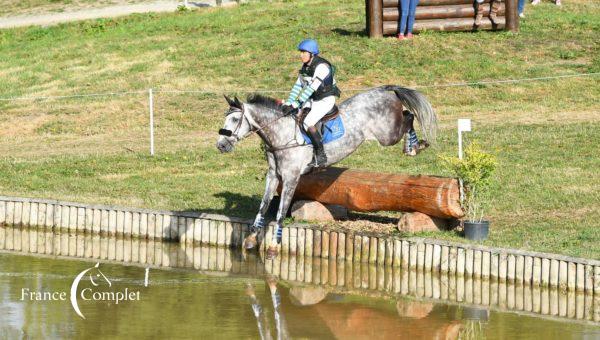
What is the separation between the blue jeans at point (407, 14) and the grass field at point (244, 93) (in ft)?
1.78

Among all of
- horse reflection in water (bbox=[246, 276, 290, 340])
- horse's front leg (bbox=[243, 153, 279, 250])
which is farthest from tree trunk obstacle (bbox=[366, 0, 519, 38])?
horse reflection in water (bbox=[246, 276, 290, 340])

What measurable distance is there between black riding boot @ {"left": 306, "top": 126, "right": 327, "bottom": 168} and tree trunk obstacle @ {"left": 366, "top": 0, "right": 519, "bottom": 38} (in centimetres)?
1575

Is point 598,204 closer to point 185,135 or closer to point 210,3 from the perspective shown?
point 185,135

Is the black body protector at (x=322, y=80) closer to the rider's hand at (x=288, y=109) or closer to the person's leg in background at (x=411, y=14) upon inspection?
the rider's hand at (x=288, y=109)

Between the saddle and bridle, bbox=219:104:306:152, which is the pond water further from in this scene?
the saddle

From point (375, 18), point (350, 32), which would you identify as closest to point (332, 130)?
point (375, 18)

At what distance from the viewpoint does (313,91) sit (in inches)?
710

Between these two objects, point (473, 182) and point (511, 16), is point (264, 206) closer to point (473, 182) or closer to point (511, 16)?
point (473, 182)

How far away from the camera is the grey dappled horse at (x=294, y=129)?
18.0 m

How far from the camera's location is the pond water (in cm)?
1477

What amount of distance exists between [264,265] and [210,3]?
2917 cm

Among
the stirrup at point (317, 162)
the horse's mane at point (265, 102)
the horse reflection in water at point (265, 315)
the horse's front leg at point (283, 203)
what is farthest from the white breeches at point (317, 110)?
the horse reflection in water at point (265, 315)

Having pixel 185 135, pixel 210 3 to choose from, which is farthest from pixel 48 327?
pixel 210 3

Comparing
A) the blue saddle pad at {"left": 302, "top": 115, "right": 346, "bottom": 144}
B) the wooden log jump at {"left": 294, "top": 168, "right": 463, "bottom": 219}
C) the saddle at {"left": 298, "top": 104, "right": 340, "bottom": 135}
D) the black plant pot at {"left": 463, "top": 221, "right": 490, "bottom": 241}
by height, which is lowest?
the black plant pot at {"left": 463, "top": 221, "right": 490, "bottom": 241}
